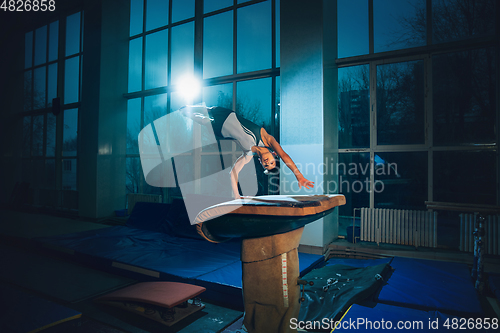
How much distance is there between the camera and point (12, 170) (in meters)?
9.52

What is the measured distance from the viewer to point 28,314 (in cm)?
206

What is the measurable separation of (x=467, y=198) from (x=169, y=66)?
6007 millimetres

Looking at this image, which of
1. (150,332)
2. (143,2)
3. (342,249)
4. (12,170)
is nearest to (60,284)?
(150,332)

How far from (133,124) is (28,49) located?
5535mm

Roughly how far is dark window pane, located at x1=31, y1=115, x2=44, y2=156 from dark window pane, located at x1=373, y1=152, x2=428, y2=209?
9.61 m

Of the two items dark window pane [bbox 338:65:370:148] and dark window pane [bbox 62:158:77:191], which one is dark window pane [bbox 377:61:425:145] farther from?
dark window pane [bbox 62:158:77:191]

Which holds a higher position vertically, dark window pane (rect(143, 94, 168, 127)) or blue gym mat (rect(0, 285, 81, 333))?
dark window pane (rect(143, 94, 168, 127))

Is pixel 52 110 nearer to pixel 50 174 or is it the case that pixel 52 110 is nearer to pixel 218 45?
pixel 50 174

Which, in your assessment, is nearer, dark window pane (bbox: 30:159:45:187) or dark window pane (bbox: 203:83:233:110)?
dark window pane (bbox: 203:83:233:110)

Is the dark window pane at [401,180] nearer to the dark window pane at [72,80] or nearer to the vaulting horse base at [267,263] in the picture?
the vaulting horse base at [267,263]

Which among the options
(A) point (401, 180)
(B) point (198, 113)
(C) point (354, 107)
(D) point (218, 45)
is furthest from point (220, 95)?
(B) point (198, 113)

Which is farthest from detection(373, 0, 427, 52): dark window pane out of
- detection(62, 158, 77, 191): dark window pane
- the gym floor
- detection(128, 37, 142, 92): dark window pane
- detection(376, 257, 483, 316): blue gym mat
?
detection(62, 158, 77, 191): dark window pane

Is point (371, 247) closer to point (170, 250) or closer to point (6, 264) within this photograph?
point (170, 250)

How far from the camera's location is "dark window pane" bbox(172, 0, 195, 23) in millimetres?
6086
